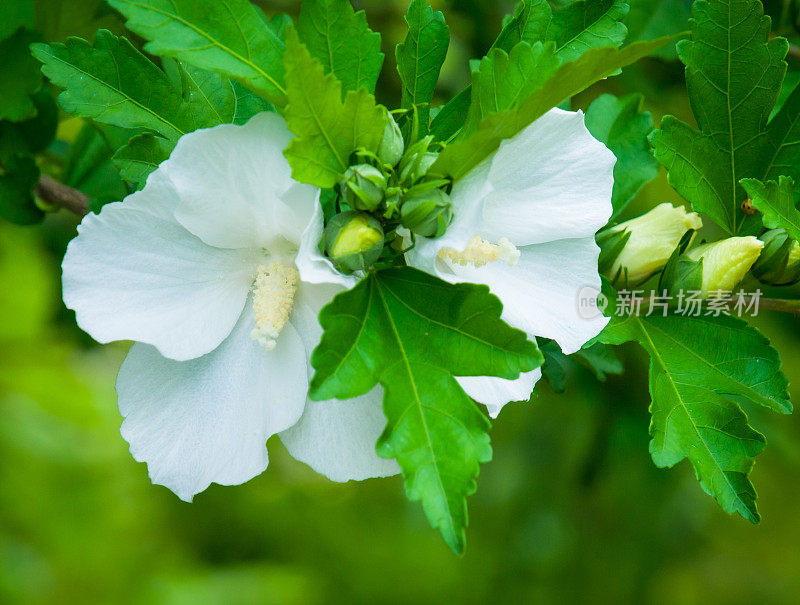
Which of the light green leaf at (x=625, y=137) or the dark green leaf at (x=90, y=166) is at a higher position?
the light green leaf at (x=625, y=137)

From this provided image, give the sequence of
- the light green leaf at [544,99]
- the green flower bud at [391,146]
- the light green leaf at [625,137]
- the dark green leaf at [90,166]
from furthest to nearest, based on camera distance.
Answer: the dark green leaf at [90,166] < the light green leaf at [625,137] < the green flower bud at [391,146] < the light green leaf at [544,99]

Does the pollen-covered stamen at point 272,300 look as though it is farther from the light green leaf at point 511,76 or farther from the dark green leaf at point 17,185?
the dark green leaf at point 17,185

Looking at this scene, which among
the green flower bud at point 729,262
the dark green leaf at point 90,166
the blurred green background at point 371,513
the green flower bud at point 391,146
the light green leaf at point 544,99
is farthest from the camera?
the blurred green background at point 371,513

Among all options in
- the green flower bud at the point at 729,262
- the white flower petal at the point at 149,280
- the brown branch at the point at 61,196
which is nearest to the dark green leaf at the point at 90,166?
the brown branch at the point at 61,196

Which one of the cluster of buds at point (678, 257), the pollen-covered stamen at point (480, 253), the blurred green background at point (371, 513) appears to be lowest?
the blurred green background at point (371, 513)

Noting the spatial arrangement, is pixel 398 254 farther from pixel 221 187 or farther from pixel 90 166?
pixel 90 166

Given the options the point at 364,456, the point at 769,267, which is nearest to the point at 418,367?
the point at 364,456
